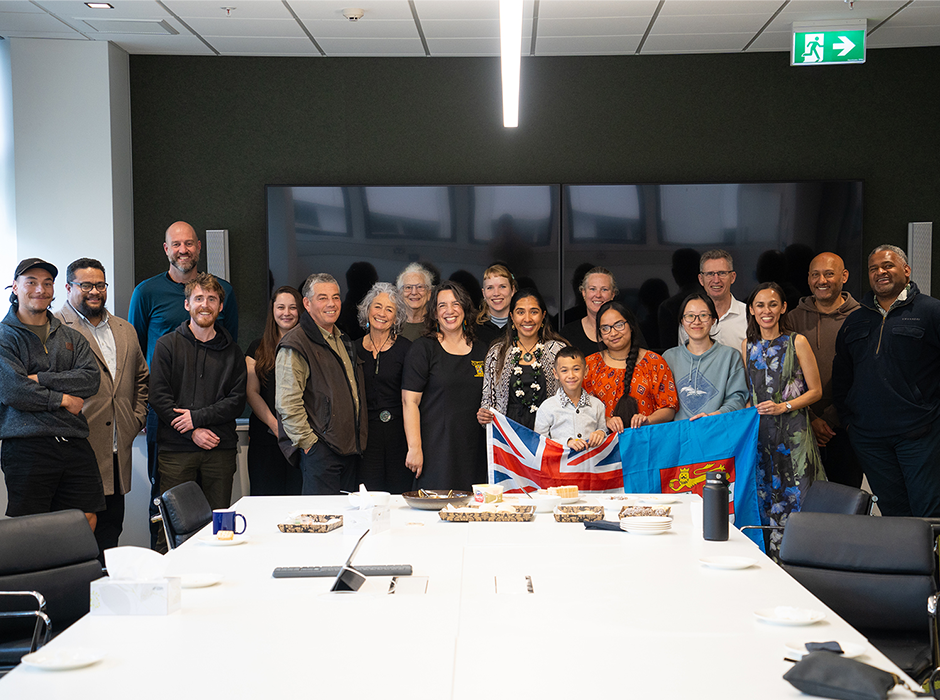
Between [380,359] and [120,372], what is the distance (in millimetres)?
1492

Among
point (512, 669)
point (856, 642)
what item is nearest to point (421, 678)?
point (512, 669)

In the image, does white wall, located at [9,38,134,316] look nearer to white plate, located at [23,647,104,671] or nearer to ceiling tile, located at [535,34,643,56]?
ceiling tile, located at [535,34,643,56]

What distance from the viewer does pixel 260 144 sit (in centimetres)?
654

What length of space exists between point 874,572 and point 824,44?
13.2 feet

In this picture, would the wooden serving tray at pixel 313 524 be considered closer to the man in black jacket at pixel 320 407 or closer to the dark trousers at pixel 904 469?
the man in black jacket at pixel 320 407

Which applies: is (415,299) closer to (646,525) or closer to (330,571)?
(646,525)

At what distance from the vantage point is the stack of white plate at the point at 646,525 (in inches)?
121

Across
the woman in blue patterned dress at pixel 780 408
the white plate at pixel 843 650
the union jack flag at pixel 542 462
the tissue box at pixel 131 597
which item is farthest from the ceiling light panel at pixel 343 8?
the white plate at pixel 843 650

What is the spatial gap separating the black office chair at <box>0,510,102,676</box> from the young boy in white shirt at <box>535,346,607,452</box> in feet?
7.62

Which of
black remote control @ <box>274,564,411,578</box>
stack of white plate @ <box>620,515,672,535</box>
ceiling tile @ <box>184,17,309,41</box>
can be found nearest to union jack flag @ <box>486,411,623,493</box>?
stack of white plate @ <box>620,515,672,535</box>

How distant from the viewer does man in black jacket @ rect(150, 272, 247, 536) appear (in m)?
4.92

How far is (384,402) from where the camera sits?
5137 mm

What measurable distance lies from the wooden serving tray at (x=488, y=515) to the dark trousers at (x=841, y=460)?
2993mm

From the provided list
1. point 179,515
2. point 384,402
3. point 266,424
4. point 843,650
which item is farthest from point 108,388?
point 843,650
